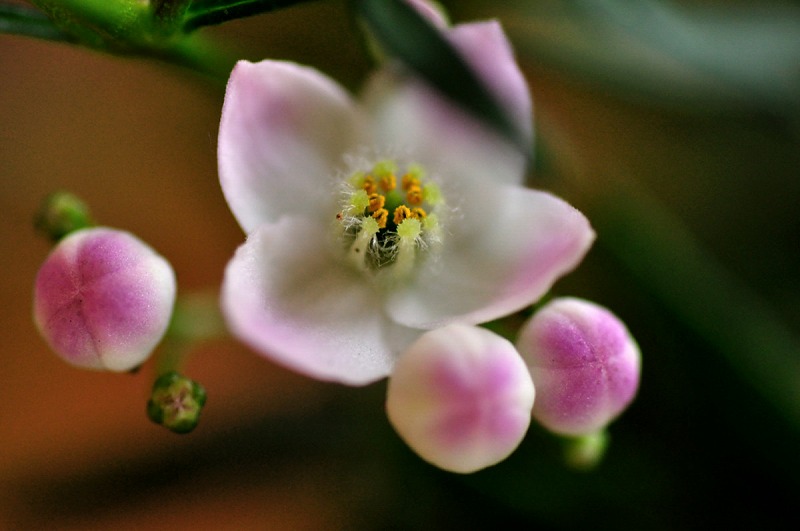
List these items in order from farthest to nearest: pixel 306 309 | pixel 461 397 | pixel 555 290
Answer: pixel 555 290 → pixel 306 309 → pixel 461 397

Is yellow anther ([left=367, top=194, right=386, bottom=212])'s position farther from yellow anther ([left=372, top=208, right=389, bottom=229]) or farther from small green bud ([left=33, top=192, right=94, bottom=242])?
small green bud ([left=33, top=192, right=94, bottom=242])

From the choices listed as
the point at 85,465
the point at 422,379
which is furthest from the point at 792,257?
the point at 85,465

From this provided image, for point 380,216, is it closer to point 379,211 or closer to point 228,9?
point 379,211

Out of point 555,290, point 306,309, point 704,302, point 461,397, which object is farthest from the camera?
point 555,290

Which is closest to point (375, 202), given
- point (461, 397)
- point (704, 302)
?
point (461, 397)

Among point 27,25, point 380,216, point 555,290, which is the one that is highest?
point 27,25

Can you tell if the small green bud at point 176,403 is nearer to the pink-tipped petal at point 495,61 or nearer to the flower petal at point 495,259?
the flower petal at point 495,259

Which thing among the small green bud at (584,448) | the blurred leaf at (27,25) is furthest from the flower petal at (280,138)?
the small green bud at (584,448)
